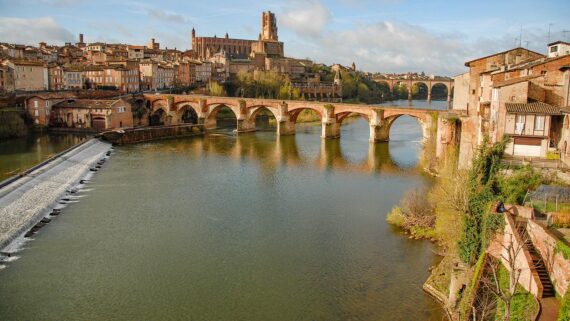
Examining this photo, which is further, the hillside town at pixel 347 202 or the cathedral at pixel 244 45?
the cathedral at pixel 244 45

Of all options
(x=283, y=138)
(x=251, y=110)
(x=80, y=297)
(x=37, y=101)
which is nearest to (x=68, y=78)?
(x=37, y=101)

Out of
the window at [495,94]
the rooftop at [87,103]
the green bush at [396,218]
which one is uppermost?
the window at [495,94]

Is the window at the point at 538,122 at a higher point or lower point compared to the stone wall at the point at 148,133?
higher

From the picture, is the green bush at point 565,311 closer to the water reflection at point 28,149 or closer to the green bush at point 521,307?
the green bush at point 521,307

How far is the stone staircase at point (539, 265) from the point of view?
30.0 feet

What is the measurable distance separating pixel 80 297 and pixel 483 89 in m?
17.5

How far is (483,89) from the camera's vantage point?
70.2ft

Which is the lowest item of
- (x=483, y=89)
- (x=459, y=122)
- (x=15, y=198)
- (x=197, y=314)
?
(x=197, y=314)

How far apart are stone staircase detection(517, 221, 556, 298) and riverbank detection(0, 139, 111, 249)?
45.3 feet

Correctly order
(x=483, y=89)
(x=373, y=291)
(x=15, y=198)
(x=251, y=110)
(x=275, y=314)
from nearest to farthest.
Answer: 1. (x=275, y=314)
2. (x=373, y=291)
3. (x=15, y=198)
4. (x=483, y=89)
5. (x=251, y=110)

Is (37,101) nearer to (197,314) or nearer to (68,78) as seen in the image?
(68,78)

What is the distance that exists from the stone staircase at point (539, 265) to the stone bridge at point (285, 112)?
18.2m

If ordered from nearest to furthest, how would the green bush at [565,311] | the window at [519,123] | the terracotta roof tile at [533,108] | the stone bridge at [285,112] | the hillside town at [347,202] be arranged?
1. the green bush at [565,311]
2. the hillside town at [347,202]
3. the terracotta roof tile at [533,108]
4. the window at [519,123]
5. the stone bridge at [285,112]

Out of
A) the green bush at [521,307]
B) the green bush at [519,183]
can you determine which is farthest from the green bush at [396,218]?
the green bush at [521,307]
